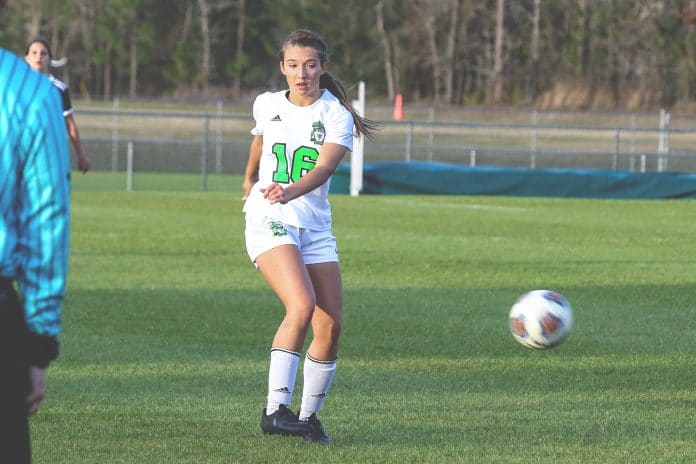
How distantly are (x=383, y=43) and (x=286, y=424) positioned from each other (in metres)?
61.2

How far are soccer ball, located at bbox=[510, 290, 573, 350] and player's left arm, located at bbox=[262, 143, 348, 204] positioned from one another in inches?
79.6

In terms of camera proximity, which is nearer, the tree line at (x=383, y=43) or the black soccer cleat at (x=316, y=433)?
the black soccer cleat at (x=316, y=433)

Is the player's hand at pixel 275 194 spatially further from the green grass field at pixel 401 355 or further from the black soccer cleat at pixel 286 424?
the green grass field at pixel 401 355

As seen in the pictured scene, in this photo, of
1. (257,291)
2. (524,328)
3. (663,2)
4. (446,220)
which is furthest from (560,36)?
(524,328)

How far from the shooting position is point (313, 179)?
6516 mm

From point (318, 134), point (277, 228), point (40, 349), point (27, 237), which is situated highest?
point (318, 134)

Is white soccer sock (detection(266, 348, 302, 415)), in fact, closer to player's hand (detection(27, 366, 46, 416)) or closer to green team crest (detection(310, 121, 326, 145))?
green team crest (detection(310, 121, 326, 145))

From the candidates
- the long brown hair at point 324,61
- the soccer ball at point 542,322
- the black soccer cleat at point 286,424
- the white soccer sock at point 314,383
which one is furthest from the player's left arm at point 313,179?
the soccer ball at point 542,322

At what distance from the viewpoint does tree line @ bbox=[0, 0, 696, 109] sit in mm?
62875

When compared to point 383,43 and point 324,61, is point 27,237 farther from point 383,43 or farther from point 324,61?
point 383,43

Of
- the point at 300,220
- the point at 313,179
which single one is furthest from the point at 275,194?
the point at 300,220

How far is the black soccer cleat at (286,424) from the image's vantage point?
673 centimetres

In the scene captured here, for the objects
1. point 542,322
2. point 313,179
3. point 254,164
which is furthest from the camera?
point 542,322

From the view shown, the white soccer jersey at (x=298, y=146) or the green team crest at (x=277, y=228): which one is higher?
the white soccer jersey at (x=298, y=146)
